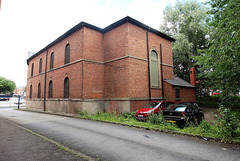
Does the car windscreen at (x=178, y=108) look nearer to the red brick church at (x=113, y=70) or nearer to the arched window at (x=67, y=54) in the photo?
the red brick church at (x=113, y=70)

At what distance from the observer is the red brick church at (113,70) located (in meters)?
14.2

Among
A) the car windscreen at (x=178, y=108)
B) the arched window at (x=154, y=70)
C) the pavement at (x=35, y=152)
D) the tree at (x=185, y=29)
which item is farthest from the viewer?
the tree at (x=185, y=29)

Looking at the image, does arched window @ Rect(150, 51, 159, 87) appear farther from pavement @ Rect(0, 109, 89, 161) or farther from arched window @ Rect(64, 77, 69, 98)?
pavement @ Rect(0, 109, 89, 161)

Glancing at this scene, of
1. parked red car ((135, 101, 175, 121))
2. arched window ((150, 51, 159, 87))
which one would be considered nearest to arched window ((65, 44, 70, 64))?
arched window ((150, 51, 159, 87))

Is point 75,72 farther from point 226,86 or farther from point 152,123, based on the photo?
point 226,86

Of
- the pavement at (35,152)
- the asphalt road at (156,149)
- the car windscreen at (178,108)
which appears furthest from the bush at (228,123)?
the pavement at (35,152)

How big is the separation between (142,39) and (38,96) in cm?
1920

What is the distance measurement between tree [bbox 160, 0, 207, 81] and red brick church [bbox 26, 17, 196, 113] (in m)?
4.39

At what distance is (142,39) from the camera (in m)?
15.7

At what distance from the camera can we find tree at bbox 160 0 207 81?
71.7ft

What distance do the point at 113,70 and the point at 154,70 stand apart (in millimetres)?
4975

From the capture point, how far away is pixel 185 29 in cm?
2314

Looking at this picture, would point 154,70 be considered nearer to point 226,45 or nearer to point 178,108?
point 178,108

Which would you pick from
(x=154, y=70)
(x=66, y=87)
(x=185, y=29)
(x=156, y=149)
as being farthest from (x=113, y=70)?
(x=185, y=29)
